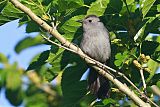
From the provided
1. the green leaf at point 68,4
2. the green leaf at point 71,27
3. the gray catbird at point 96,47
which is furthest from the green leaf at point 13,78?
the green leaf at point 68,4

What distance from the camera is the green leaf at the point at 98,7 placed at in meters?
3.68

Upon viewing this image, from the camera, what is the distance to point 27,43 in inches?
271

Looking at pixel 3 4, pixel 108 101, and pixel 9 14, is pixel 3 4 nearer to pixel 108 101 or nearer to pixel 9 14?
pixel 9 14

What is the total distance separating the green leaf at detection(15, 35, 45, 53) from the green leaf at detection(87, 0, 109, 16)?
3005 millimetres

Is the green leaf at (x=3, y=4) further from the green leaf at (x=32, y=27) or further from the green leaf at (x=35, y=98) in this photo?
the green leaf at (x=35, y=98)

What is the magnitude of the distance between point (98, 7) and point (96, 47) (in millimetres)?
1364

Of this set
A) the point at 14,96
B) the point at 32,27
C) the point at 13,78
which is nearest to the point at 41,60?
the point at 32,27

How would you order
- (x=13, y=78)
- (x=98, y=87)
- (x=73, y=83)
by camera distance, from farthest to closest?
(x=13, y=78) < (x=98, y=87) < (x=73, y=83)

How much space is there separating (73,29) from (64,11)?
0.24 meters

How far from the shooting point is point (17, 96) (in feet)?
19.8

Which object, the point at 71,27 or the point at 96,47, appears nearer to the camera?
the point at 71,27

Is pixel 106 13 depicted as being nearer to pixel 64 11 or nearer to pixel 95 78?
pixel 64 11

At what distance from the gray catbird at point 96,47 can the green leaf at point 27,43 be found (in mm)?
1635

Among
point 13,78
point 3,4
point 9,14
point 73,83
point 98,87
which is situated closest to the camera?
point 3,4
